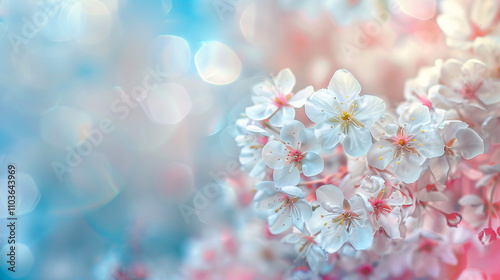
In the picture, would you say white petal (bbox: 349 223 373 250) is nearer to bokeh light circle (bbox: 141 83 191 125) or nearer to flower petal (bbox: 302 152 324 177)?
flower petal (bbox: 302 152 324 177)

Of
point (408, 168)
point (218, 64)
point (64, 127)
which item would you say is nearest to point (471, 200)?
point (408, 168)

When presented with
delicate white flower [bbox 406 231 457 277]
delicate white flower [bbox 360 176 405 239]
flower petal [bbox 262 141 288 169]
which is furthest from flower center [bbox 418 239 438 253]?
flower petal [bbox 262 141 288 169]

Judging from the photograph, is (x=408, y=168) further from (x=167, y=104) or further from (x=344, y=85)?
(x=167, y=104)

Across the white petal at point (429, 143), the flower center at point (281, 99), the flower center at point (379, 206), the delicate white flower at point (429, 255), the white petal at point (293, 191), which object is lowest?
the delicate white flower at point (429, 255)

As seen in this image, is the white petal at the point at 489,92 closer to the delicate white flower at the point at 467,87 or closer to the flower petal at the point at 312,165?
the delicate white flower at the point at 467,87

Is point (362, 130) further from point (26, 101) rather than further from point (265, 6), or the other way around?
point (26, 101)

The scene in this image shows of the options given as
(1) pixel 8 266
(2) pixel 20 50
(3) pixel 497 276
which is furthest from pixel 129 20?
(3) pixel 497 276

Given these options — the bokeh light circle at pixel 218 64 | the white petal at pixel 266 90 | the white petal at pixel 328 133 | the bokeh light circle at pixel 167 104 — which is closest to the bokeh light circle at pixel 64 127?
the bokeh light circle at pixel 167 104
